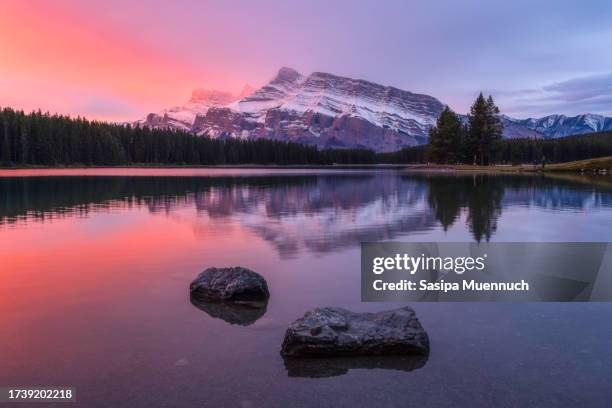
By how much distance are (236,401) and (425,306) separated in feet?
22.7

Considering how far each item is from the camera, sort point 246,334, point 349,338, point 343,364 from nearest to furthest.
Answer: point 343,364 < point 349,338 < point 246,334

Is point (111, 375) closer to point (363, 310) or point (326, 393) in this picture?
point (326, 393)

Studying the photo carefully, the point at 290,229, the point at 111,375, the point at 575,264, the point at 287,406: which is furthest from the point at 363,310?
the point at 290,229

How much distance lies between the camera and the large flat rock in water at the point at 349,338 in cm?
1040

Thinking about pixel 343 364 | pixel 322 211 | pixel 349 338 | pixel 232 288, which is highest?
pixel 322 211

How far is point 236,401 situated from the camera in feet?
27.8

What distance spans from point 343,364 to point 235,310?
14.3 feet

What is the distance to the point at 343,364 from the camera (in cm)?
1008

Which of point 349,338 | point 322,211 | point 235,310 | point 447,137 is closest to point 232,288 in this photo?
point 235,310

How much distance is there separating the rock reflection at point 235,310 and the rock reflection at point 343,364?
2721 mm

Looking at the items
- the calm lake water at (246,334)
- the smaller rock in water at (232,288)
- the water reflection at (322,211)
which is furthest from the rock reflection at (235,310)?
the water reflection at (322,211)

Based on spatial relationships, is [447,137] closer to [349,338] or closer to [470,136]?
[470,136]

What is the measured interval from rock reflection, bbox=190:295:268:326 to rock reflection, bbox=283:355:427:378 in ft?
8.93

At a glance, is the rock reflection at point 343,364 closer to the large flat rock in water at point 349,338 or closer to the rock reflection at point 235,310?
the large flat rock in water at point 349,338
